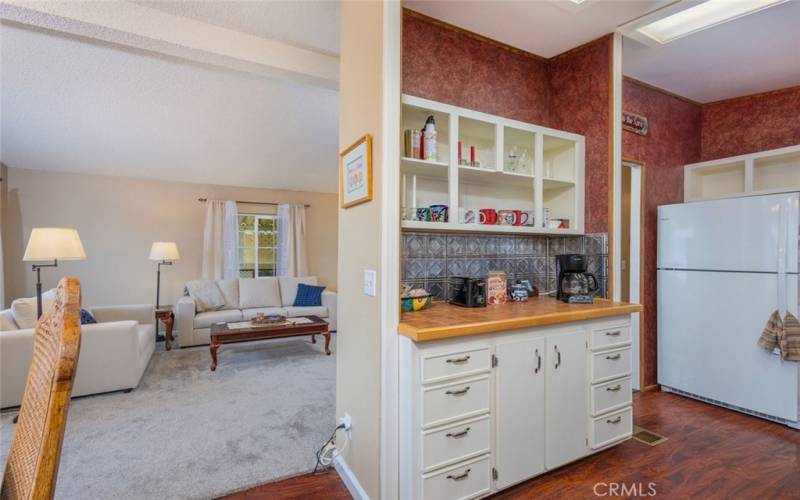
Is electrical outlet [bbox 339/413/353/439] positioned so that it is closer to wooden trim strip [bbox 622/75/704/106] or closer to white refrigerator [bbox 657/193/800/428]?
white refrigerator [bbox 657/193/800/428]

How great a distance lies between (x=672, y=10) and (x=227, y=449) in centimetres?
376

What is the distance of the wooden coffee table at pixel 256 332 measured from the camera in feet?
12.6

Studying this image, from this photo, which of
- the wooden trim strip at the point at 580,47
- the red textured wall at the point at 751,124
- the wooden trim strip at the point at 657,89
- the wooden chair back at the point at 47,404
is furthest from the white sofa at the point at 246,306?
the red textured wall at the point at 751,124

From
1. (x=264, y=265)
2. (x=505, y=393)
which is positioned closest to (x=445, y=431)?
(x=505, y=393)

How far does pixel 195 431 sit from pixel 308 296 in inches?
125

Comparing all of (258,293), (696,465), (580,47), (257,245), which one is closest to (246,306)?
(258,293)

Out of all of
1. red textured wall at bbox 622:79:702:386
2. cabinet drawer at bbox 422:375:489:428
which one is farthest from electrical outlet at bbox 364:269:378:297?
red textured wall at bbox 622:79:702:386

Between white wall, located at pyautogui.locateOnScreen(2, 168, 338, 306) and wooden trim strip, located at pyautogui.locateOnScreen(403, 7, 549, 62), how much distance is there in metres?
4.75

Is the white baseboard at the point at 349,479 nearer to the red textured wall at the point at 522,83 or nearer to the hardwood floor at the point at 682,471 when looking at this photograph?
the hardwood floor at the point at 682,471

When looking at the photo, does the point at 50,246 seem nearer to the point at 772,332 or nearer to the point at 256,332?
the point at 256,332

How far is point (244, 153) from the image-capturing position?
15.8ft

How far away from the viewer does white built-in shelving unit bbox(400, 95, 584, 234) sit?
2129 mm

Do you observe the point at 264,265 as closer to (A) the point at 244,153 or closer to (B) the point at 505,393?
(A) the point at 244,153

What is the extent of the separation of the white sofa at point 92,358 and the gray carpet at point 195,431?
4.5 inches
